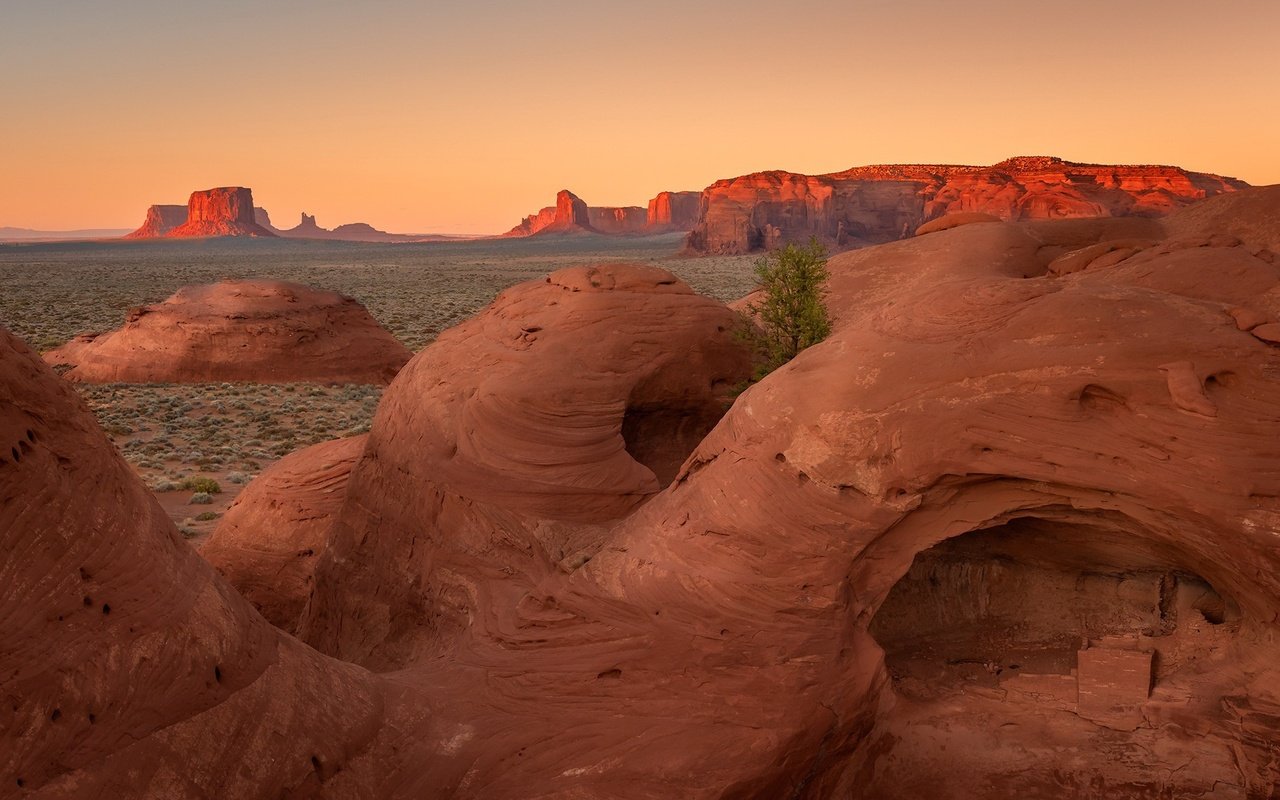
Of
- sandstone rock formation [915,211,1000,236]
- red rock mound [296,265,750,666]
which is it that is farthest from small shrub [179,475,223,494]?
sandstone rock formation [915,211,1000,236]

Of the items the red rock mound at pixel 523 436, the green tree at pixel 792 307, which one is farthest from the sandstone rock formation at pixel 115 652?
the green tree at pixel 792 307

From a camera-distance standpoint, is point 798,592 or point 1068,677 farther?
point 1068,677

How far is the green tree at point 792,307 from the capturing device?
11.5 metres

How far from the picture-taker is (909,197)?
10475 cm

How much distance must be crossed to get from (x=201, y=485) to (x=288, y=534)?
7212mm

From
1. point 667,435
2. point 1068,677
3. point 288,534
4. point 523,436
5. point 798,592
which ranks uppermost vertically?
point 523,436

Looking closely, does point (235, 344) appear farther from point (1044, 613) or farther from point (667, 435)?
point (1044, 613)

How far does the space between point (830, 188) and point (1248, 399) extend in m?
109

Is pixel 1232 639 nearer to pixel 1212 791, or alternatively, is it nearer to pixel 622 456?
pixel 1212 791

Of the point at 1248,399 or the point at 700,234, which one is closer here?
the point at 1248,399

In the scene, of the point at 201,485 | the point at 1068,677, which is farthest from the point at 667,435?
the point at 201,485

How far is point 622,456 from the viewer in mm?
Answer: 9430

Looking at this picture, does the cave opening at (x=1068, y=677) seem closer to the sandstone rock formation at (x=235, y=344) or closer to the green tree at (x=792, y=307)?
the green tree at (x=792, y=307)

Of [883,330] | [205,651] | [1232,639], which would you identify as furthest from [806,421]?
[205,651]
